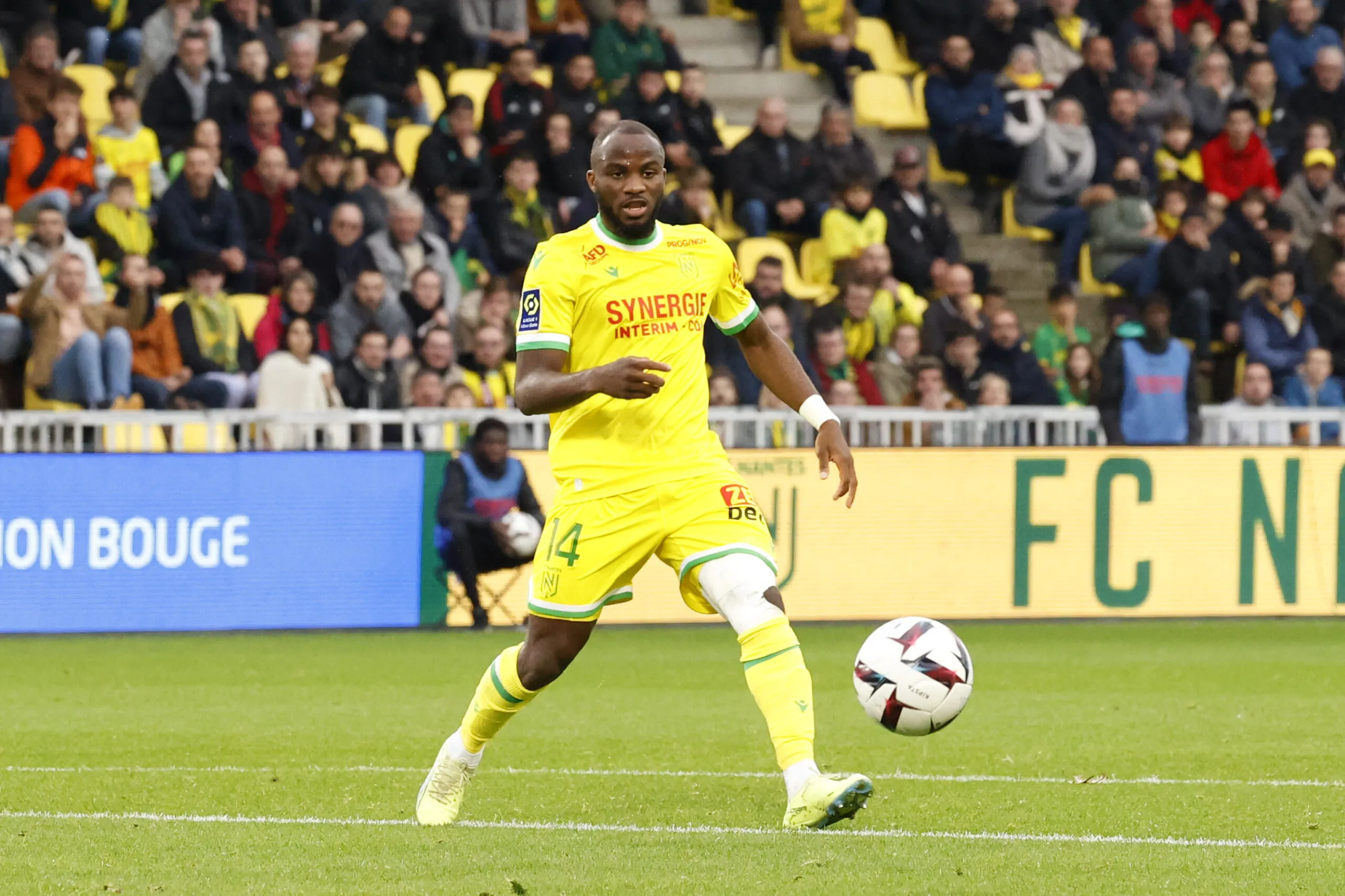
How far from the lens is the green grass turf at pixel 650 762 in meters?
6.04

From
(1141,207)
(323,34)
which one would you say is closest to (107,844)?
(323,34)

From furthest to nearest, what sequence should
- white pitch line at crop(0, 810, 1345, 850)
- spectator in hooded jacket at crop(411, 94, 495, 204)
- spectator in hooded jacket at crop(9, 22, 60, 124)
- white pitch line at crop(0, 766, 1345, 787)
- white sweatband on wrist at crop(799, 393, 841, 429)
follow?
spectator in hooded jacket at crop(411, 94, 495, 204)
spectator in hooded jacket at crop(9, 22, 60, 124)
white pitch line at crop(0, 766, 1345, 787)
white sweatband on wrist at crop(799, 393, 841, 429)
white pitch line at crop(0, 810, 1345, 850)

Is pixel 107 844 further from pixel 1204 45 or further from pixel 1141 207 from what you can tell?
pixel 1204 45

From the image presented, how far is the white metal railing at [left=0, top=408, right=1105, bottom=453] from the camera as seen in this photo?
14.8m

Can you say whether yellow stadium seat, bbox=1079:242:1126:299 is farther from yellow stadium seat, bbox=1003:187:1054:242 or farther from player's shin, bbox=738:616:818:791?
player's shin, bbox=738:616:818:791

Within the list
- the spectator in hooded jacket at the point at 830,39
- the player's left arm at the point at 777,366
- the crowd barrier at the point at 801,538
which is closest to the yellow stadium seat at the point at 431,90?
the spectator in hooded jacket at the point at 830,39

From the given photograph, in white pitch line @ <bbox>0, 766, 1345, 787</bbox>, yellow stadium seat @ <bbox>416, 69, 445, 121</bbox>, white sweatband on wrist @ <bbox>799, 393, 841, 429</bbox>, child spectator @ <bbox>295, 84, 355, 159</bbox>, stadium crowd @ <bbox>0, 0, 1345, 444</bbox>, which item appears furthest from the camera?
yellow stadium seat @ <bbox>416, 69, 445, 121</bbox>

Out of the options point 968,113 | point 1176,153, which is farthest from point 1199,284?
point 968,113

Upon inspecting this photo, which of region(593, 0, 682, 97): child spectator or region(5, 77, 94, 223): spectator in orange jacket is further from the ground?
region(593, 0, 682, 97): child spectator

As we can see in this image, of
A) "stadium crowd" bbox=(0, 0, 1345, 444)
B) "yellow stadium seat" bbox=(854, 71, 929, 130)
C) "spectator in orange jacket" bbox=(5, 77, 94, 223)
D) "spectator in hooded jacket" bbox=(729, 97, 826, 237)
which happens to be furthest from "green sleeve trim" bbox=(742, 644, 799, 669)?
"yellow stadium seat" bbox=(854, 71, 929, 130)

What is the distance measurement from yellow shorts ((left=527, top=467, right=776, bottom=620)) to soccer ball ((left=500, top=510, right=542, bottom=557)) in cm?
787

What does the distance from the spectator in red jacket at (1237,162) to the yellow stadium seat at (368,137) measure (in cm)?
772

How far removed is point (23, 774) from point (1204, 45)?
16.6m

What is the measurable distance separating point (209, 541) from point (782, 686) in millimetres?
8493
